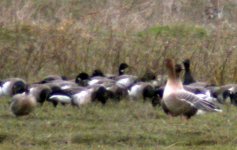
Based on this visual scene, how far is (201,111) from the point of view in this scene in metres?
11.9

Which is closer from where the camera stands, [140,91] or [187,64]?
[140,91]

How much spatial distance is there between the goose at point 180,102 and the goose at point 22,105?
182 cm

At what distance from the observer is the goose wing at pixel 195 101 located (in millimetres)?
11508

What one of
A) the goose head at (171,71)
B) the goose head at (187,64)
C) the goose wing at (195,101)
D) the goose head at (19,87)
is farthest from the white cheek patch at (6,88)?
the goose wing at (195,101)

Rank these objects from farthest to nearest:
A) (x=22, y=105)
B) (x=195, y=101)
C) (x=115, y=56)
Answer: (x=115, y=56) < (x=195, y=101) < (x=22, y=105)

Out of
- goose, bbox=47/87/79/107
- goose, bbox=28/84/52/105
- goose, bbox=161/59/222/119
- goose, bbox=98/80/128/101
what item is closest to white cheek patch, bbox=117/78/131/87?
goose, bbox=98/80/128/101

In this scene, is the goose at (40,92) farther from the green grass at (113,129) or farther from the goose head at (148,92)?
the goose head at (148,92)

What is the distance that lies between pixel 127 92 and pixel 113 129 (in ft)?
9.17

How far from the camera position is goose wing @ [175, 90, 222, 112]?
11508mm

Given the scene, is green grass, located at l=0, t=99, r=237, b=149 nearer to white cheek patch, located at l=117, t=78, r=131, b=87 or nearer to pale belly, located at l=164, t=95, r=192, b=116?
pale belly, located at l=164, t=95, r=192, b=116

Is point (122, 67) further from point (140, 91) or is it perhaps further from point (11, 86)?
point (11, 86)

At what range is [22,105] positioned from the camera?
11422 mm

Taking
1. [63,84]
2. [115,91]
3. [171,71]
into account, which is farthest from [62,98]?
[171,71]

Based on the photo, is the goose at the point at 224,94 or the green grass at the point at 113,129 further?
the goose at the point at 224,94
